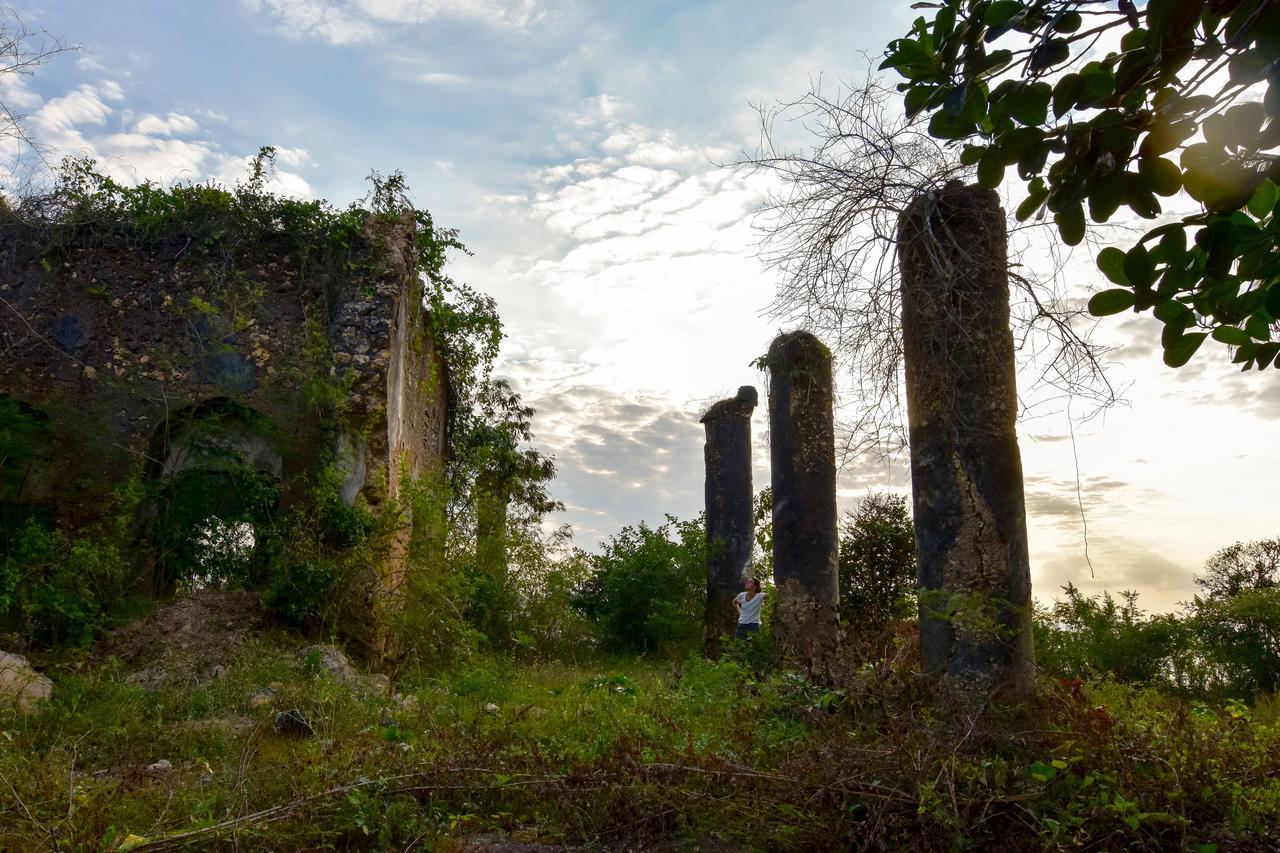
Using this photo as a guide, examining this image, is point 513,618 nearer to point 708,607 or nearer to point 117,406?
point 708,607

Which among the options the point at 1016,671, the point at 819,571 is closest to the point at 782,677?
the point at 1016,671

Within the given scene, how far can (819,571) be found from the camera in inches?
420

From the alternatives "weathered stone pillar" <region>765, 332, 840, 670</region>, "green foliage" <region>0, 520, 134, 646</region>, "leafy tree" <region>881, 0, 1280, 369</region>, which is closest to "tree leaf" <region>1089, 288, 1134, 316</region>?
"leafy tree" <region>881, 0, 1280, 369</region>

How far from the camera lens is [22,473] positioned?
10805mm

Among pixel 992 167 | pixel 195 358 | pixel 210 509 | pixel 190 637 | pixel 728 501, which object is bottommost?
pixel 190 637

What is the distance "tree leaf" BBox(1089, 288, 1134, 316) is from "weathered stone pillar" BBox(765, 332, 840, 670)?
8.22 m

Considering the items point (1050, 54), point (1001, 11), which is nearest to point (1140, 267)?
point (1050, 54)

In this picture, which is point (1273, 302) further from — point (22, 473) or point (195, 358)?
point (22, 473)

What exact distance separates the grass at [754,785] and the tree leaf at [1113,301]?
1.93m

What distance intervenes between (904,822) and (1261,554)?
13.5 m

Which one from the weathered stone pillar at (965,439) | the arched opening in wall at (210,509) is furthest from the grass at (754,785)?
the arched opening in wall at (210,509)

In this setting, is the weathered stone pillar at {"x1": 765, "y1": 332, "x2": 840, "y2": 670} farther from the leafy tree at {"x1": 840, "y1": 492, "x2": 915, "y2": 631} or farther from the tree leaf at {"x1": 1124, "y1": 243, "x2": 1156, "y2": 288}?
the tree leaf at {"x1": 1124, "y1": 243, "x2": 1156, "y2": 288}

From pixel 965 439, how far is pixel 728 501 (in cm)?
997

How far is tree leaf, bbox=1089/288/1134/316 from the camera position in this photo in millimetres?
2254
